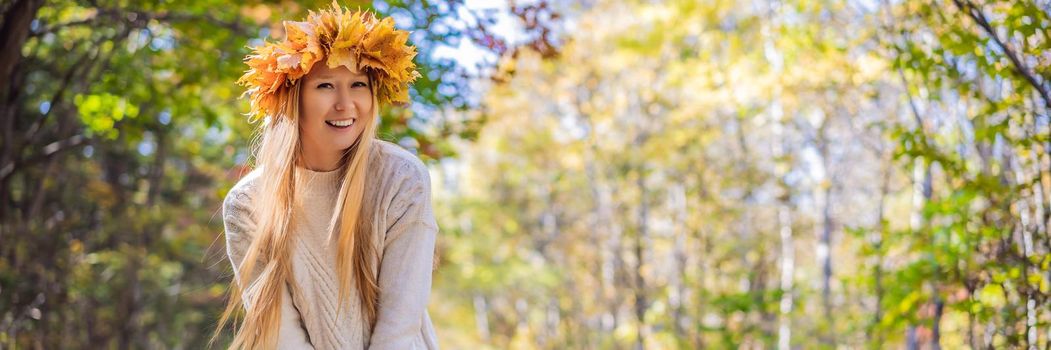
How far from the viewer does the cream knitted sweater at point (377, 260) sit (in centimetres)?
264

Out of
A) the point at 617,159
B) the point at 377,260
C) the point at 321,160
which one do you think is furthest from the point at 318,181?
the point at 617,159

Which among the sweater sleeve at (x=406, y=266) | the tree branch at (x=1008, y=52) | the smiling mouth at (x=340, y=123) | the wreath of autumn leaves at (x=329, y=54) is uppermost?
the tree branch at (x=1008, y=52)

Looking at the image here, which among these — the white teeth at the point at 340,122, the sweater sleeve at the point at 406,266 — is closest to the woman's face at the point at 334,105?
the white teeth at the point at 340,122

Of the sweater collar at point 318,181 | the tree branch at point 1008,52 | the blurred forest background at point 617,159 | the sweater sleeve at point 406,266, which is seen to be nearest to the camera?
the sweater sleeve at point 406,266

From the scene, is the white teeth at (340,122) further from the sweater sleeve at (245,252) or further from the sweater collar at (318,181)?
the sweater sleeve at (245,252)

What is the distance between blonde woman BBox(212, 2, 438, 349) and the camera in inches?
105

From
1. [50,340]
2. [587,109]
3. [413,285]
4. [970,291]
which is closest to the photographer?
[413,285]

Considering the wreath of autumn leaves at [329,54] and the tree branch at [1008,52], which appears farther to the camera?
the tree branch at [1008,52]

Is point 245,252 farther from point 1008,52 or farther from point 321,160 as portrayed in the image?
point 1008,52

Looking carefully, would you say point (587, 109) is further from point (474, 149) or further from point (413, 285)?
point (413, 285)

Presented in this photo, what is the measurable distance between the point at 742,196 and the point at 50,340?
327 inches

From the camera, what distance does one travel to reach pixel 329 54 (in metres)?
2.66

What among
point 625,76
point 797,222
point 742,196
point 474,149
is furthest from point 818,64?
point 474,149

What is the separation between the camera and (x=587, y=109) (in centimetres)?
1662
